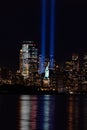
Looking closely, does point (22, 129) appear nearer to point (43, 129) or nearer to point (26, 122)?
point (43, 129)

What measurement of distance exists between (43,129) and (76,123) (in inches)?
275

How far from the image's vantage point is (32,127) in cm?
5100

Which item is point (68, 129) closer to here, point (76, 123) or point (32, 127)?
point (32, 127)

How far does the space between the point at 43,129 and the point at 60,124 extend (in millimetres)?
6079

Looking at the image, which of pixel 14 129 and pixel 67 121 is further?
pixel 67 121

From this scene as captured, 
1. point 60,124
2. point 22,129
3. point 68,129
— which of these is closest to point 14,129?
point 22,129

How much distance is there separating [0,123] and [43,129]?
19.9 feet

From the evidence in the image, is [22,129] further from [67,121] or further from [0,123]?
[67,121]

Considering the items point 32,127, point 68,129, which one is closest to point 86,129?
point 68,129

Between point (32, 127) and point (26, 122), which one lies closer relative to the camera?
point (32, 127)

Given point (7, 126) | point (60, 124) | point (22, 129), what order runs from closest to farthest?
point (22, 129) → point (7, 126) → point (60, 124)

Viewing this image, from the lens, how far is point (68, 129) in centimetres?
4866

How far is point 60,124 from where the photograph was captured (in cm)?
5559

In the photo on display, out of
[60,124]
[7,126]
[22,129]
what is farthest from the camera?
[60,124]
